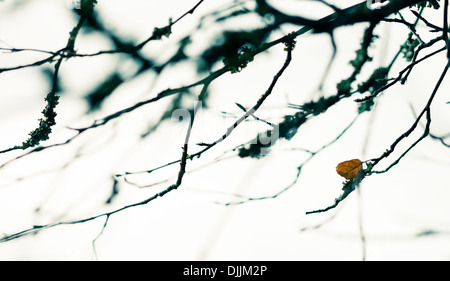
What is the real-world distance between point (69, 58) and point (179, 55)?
0.35 meters

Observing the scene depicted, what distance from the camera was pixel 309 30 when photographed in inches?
36.3

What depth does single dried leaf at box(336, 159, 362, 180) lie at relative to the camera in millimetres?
885

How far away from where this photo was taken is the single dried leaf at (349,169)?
34.9 inches

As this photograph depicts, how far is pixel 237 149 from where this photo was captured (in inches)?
41.4

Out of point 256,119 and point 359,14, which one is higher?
point 359,14

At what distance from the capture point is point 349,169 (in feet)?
2.96
